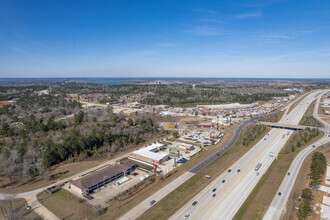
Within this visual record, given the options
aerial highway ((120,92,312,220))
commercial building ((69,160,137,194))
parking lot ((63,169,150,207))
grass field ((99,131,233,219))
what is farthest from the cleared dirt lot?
aerial highway ((120,92,312,220))

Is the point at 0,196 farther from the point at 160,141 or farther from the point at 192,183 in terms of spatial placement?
the point at 160,141

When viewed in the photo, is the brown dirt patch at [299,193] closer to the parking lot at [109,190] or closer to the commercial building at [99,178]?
the parking lot at [109,190]

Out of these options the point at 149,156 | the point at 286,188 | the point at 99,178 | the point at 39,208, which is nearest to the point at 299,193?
the point at 286,188

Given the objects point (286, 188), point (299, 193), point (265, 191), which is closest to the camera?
point (299, 193)

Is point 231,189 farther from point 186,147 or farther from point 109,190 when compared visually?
point 109,190

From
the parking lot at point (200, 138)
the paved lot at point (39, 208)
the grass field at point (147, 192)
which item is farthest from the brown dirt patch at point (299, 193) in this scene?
the paved lot at point (39, 208)

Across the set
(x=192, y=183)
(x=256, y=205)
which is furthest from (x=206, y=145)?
(x=256, y=205)
